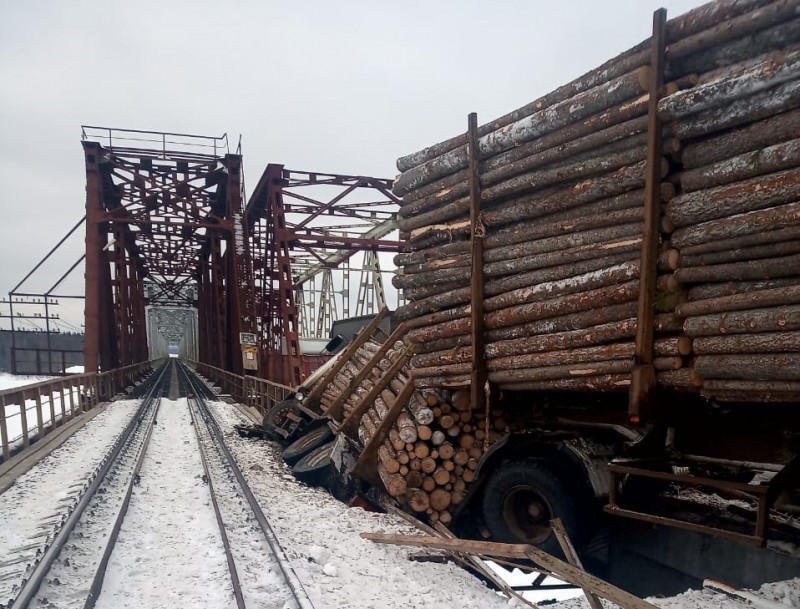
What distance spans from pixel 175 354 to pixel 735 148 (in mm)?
187632

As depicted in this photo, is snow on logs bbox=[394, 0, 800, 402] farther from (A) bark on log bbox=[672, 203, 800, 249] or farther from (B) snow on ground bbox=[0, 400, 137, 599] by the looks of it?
(B) snow on ground bbox=[0, 400, 137, 599]

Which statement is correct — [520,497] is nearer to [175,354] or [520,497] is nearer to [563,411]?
[563,411]

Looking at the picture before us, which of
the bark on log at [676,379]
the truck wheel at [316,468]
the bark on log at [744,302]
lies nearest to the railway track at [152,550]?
the truck wheel at [316,468]

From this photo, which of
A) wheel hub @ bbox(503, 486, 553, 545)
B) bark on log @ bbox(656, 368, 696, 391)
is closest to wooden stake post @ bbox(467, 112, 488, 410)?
wheel hub @ bbox(503, 486, 553, 545)

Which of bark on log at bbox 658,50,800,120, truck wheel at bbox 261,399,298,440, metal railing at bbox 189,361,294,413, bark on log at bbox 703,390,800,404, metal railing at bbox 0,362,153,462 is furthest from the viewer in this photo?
metal railing at bbox 189,361,294,413

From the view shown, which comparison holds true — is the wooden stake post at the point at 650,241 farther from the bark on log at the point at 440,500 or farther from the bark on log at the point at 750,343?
the bark on log at the point at 440,500

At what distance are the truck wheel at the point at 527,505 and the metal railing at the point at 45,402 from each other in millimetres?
7718

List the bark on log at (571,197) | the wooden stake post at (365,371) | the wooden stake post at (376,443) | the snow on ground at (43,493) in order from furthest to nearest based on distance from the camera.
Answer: the wooden stake post at (365,371)
the wooden stake post at (376,443)
the snow on ground at (43,493)
the bark on log at (571,197)

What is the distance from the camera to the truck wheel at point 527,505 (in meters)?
4.88

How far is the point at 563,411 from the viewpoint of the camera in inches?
220

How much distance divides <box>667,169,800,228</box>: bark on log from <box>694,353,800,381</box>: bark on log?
3.29 feet

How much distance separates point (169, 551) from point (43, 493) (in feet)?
9.82

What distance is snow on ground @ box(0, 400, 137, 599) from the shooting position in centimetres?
502

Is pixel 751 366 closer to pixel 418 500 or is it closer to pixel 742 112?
pixel 742 112
